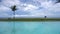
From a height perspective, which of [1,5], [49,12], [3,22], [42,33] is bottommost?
[42,33]

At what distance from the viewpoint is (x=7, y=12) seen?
3121mm

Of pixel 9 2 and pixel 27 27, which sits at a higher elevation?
pixel 9 2

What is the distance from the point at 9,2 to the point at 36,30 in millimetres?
937

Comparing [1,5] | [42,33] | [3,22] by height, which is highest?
[1,5]

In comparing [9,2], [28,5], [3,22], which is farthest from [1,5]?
[28,5]

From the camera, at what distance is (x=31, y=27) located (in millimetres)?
3186

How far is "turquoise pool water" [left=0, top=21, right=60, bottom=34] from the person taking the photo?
10.4 ft

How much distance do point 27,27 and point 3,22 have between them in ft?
1.97

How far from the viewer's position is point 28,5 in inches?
122

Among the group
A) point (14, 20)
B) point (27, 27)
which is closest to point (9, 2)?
point (14, 20)

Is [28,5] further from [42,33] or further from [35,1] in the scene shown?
[42,33]

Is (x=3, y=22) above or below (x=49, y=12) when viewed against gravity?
below

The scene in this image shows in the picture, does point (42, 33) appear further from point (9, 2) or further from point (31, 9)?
point (9, 2)

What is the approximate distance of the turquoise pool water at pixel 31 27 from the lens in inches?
124
